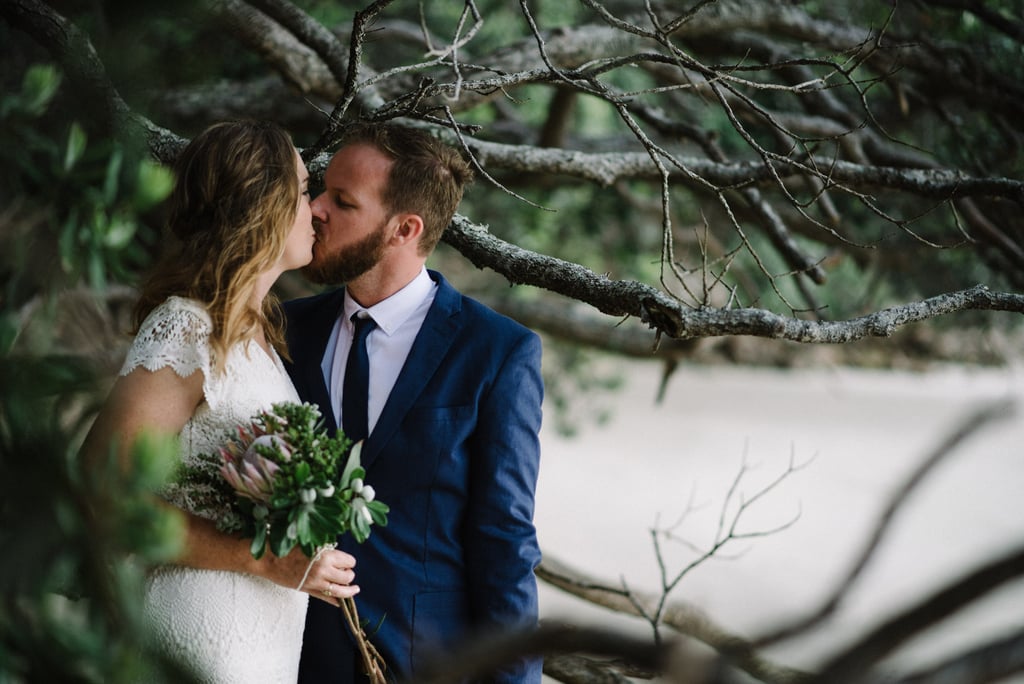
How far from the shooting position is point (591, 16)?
5.79 meters

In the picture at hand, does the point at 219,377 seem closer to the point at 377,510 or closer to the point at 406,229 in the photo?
the point at 377,510

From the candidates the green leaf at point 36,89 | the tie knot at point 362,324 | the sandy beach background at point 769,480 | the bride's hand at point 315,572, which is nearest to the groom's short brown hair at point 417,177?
the tie knot at point 362,324

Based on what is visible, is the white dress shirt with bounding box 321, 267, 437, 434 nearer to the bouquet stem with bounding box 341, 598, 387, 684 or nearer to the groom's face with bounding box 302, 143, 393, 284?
the groom's face with bounding box 302, 143, 393, 284

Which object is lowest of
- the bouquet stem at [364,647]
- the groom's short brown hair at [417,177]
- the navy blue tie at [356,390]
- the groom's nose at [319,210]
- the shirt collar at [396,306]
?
the bouquet stem at [364,647]

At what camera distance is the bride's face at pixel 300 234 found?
2.22 metres

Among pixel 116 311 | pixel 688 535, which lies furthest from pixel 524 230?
pixel 688 535

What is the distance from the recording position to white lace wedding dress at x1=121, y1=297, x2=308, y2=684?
6.48 ft

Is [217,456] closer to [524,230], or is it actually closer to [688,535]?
[524,230]

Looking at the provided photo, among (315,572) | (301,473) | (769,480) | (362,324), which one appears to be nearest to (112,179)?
(301,473)

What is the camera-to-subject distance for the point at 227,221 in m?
2.07

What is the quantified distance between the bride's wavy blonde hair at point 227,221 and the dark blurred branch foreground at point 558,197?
0.60 ft

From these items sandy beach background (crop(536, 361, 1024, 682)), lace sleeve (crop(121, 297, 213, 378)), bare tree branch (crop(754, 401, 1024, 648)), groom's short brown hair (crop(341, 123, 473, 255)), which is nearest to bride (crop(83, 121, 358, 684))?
lace sleeve (crop(121, 297, 213, 378))

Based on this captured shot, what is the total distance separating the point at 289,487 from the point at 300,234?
743mm

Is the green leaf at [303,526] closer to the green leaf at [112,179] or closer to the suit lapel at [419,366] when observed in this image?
the suit lapel at [419,366]
